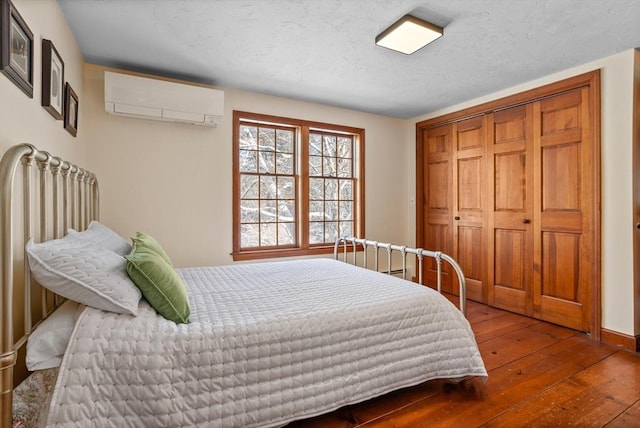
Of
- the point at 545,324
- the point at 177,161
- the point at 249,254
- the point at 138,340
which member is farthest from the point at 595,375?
the point at 177,161

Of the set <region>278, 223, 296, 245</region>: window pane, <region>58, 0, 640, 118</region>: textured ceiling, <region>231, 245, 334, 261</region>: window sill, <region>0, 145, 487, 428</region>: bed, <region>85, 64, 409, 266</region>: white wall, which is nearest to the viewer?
<region>0, 145, 487, 428</region>: bed

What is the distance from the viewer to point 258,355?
4.57 feet

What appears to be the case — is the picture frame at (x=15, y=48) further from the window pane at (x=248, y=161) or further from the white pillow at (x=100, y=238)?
the window pane at (x=248, y=161)

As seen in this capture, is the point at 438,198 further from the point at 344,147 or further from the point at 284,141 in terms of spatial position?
the point at 284,141

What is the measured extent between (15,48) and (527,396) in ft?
10.1

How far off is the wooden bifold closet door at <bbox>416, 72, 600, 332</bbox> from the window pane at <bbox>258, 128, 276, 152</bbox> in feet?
6.75

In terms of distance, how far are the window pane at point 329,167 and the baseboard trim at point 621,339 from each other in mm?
2972

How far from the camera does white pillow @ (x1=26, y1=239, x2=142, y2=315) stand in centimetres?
120

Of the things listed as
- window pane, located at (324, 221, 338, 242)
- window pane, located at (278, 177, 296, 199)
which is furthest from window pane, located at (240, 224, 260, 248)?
window pane, located at (324, 221, 338, 242)

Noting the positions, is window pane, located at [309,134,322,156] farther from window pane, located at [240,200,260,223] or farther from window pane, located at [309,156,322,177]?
window pane, located at [240,200,260,223]

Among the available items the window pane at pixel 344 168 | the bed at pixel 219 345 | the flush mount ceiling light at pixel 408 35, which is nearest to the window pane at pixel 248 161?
the window pane at pixel 344 168

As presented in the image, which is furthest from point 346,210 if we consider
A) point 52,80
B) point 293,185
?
point 52,80

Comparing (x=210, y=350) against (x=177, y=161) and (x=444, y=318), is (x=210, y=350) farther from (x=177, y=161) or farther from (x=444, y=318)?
(x=177, y=161)

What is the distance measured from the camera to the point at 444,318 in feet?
6.15
